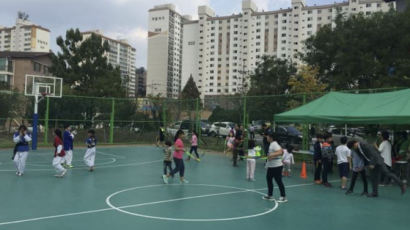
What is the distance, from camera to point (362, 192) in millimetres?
10773

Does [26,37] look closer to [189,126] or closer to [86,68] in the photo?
[86,68]

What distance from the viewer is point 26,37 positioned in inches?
5536

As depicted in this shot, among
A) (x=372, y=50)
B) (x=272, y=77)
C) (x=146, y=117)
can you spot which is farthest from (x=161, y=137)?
(x=272, y=77)

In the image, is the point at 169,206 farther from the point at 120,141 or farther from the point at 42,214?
the point at 120,141

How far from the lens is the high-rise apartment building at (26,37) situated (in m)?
138

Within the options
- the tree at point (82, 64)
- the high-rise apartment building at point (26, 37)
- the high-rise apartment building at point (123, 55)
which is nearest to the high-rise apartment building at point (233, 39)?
the high-rise apartment building at point (123, 55)

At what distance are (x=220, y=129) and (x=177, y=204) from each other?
16517mm

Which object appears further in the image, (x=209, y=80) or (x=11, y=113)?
(x=209, y=80)

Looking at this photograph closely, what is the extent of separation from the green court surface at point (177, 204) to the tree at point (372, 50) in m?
16.8

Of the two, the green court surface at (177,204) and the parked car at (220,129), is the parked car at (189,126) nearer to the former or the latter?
the parked car at (220,129)

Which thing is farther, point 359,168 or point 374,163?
point 359,168

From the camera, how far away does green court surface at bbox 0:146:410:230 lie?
23.8 ft

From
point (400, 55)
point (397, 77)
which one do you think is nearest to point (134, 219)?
point (397, 77)

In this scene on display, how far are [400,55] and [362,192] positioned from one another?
19264 mm
